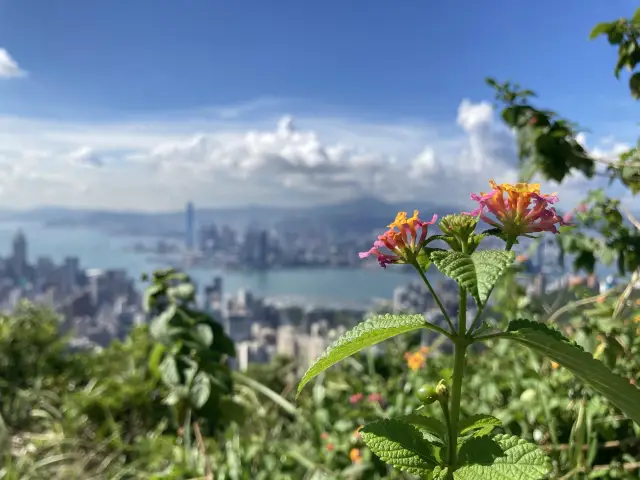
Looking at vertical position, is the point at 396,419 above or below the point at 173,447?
above

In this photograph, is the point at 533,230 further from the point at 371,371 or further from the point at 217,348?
the point at 371,371

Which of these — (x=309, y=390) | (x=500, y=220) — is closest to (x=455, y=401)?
(x=500, y=220)

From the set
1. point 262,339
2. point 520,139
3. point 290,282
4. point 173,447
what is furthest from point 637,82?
point 290,282

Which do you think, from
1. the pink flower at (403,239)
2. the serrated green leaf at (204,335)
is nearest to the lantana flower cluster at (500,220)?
the pink flower at (403,239)

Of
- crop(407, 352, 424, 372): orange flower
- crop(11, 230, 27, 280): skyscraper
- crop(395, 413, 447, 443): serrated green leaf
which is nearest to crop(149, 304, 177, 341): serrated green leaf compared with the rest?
crop(407, 352, 424, 372): orange flower

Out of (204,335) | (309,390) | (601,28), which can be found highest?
(601,28)

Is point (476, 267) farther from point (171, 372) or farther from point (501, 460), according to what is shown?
point (171, 372)

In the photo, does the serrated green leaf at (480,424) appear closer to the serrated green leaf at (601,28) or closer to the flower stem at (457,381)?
the flower stem at (457,381)

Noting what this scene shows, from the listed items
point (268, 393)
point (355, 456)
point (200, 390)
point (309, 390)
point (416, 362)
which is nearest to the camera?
point (355, 456)
